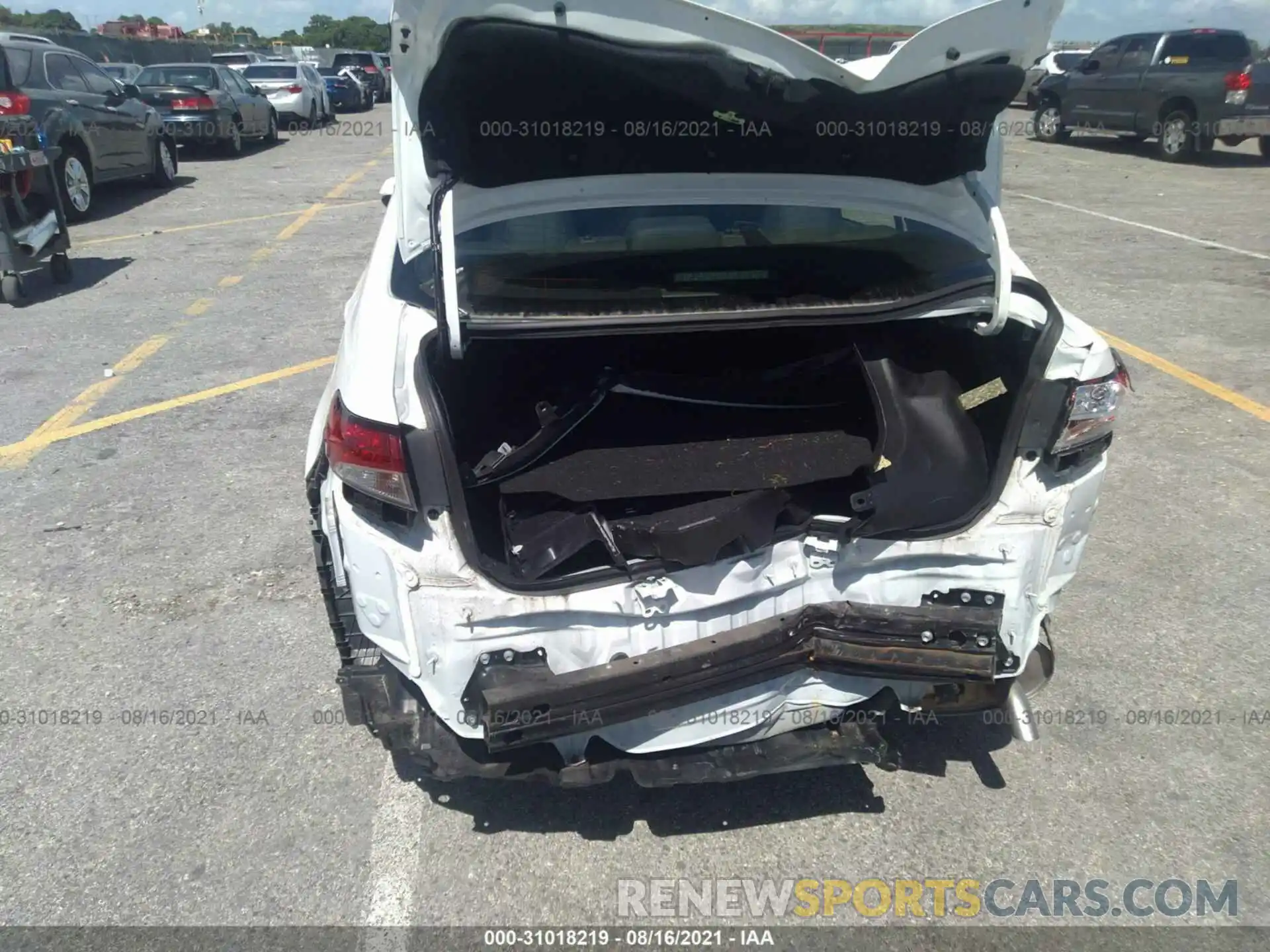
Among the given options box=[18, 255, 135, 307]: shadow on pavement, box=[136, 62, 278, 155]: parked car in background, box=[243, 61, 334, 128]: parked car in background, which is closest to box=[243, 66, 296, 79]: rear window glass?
A: box=[243, 61, 334, 128]: parked car in background

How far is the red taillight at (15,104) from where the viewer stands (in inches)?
376

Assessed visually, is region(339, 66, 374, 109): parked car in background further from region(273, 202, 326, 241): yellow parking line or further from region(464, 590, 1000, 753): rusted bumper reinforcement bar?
region(464, 590, 1000, 753): rusted bumper reinforcement bar

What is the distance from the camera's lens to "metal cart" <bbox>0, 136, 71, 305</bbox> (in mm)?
7773

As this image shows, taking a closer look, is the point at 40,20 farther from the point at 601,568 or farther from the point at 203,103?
the point at 601,568

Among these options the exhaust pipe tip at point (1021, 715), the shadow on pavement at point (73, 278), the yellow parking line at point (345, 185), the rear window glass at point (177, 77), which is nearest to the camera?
the exhaust pipe tip at point (1021, 715)

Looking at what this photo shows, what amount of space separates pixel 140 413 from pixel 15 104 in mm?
5877

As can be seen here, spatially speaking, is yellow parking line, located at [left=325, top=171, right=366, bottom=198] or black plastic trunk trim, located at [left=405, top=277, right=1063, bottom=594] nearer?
black plastic trunk trim, located at [left=405, top=277, right=1063, bottom=594]

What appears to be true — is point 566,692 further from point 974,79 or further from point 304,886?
point 974,79

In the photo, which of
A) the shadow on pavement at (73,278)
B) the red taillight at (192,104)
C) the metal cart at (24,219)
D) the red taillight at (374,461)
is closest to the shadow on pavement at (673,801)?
the red taillight at (374,461)

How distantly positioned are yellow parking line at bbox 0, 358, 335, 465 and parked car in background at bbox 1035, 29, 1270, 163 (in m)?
15.2

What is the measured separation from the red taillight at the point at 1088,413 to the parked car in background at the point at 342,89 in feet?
103

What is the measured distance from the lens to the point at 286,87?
23641 millimetres

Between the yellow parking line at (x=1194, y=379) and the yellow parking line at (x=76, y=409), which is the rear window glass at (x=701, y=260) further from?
the yellow parking line at (x=1194, y=379)

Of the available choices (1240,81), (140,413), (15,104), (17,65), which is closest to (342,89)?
(17,65)
